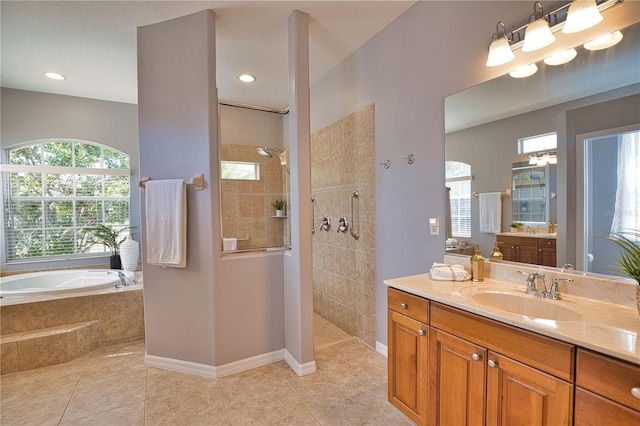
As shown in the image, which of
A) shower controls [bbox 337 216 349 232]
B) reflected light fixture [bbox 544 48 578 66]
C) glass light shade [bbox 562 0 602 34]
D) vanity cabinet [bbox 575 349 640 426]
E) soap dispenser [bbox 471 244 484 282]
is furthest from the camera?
shower controls [bbox 337 216 349 232]

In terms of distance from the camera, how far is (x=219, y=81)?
3.43 m

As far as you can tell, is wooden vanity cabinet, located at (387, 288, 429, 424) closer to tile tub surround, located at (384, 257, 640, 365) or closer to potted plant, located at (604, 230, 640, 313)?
tile tub surround, located at (384, 257, 640, 365)

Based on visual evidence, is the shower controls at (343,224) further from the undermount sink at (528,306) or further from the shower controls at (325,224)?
the undermount sink at (528,306)

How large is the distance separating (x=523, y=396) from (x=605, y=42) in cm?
158

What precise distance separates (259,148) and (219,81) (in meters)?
1.34

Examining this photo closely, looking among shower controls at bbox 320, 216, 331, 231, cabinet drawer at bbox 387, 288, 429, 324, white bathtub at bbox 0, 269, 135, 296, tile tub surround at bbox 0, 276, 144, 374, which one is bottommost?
tile tub surround at bbox 0, 276, 144, 374

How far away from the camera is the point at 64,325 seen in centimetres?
269

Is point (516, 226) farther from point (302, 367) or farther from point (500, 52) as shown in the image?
point (302, 367)

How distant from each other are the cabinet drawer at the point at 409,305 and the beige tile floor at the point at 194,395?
28.3 inches

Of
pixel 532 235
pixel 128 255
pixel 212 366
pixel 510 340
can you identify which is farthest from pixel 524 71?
pixel 128 255

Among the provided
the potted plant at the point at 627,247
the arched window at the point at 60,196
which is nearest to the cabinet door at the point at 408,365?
the potted plant at the point at 627,247

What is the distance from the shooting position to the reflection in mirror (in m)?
2.47

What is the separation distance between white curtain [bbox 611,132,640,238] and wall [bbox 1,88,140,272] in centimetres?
492

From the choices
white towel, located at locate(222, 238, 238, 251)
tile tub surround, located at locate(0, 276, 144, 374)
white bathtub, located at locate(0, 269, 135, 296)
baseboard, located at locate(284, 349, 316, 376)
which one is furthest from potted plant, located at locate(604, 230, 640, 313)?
white bathtub, located at locate(0, 269, 135, 296)
